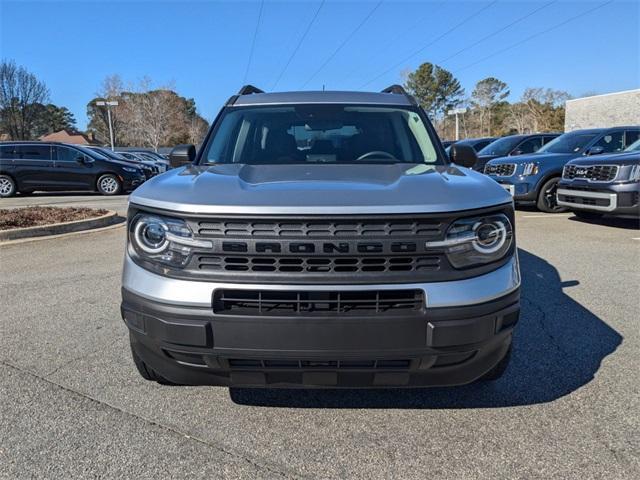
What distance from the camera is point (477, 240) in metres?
2.23

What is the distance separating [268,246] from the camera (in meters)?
2.09

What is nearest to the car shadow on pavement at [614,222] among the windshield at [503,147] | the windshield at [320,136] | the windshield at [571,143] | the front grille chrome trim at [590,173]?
the front grille chrome trim at [590,173]

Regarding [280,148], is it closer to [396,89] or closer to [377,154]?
[377,154]

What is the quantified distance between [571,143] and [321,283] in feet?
35.5

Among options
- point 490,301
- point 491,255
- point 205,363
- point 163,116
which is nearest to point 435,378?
point 490,301

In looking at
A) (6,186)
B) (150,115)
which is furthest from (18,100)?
(6,186)

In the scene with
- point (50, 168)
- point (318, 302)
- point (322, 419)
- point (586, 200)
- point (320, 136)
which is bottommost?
point (322, 419)

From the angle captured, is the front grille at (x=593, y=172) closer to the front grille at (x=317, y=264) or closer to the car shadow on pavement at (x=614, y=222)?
the car shadow on pavement at (x=614, y=222)

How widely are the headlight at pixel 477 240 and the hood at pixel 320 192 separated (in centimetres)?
8

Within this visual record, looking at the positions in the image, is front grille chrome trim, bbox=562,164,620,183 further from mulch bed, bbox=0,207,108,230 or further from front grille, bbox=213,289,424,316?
mulch bed, bbox=0,207,108,230

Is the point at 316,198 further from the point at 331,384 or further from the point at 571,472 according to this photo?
the point at 571,472

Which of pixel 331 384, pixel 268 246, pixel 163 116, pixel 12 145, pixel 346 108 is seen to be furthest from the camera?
pixel 163 116

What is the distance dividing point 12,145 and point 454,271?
55.6 ft

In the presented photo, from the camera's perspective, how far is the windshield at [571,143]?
10.8 m
